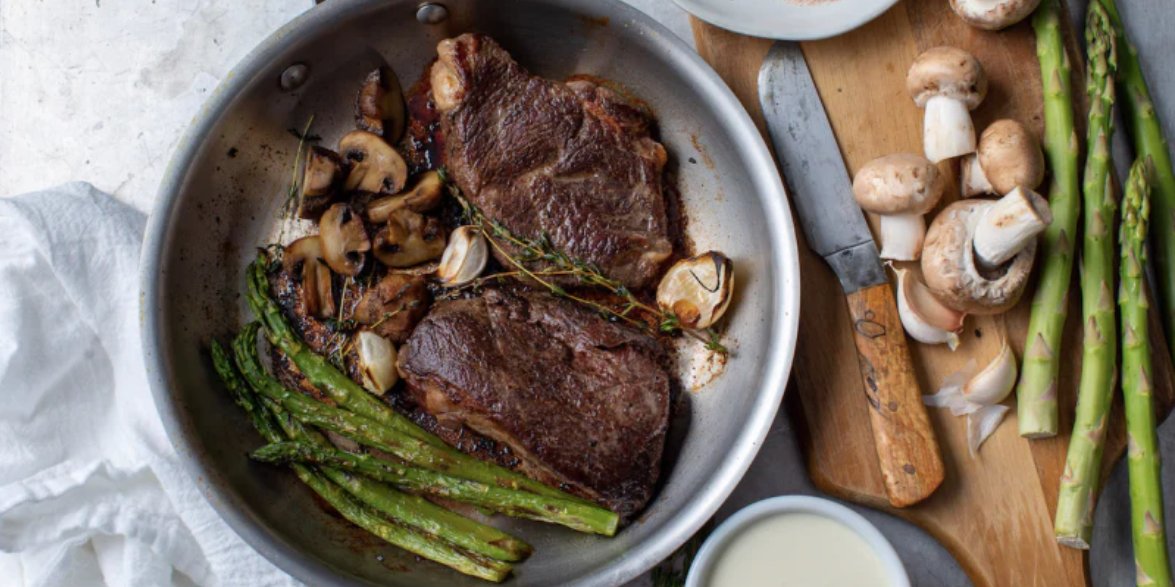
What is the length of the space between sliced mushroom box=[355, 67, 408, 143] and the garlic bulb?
2281mm

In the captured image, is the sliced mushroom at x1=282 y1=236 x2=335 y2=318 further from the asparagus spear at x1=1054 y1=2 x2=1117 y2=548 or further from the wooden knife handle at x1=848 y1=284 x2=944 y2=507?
the asparagus spear at x1=1054 y1=2 x2=1117 y2=548

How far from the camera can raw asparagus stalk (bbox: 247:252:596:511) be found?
308 centimetres

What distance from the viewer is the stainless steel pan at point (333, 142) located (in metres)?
2.91

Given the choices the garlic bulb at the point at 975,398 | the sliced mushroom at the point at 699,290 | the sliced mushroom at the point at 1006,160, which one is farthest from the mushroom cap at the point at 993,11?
the sliced mushroom at the point at 699,290

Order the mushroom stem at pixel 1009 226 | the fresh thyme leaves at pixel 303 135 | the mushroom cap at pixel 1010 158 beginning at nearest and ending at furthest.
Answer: the mushroom stem at pixel 1009 226
the mushroom cap at pixel 1010 158
the fresh thyme leaves at pixel 303 135

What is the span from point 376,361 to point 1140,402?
9.02 feet

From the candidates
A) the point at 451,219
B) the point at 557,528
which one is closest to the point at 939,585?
the point at 557,528

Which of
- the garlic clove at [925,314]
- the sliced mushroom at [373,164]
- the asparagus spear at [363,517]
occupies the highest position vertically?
the sliced mushroom at [373,164]

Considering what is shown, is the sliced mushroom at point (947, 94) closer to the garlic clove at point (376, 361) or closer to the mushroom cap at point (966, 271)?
the mushroom cap at point (966, 271)

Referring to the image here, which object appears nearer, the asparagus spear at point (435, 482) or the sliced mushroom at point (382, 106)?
the asparagus spear at point (435, 482)

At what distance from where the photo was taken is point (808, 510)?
9.40ft

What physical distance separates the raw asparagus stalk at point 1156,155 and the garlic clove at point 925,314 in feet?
2.77

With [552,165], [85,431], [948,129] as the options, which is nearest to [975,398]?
[948,129]

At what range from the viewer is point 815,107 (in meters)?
3.14
